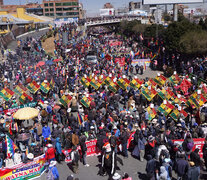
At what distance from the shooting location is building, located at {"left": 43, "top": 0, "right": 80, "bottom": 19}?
102m

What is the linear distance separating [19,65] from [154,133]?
17.2 meters

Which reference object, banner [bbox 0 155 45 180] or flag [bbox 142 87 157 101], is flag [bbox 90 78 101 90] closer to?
flag [bbox 142 87 157 101]

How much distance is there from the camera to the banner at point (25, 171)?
820cm

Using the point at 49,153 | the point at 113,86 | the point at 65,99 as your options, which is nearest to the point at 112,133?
the point at 49,153

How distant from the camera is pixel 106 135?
9.53 metres

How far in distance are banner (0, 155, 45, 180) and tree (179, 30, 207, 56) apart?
65.7ft

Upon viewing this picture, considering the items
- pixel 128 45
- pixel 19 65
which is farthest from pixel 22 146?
pixel 128 45

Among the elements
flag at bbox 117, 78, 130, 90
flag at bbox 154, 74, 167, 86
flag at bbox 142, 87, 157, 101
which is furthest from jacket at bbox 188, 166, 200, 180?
flag at bbox 154, 74, 167, 86

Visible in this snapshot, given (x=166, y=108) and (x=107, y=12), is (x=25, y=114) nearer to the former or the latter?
(x=166, y=108)

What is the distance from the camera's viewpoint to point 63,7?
336ft

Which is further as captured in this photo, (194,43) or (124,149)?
(194,43)

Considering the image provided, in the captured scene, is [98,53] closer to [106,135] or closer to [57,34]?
[57,34]

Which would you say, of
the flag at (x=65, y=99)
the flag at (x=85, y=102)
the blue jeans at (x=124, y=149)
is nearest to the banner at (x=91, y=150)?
the blue jeans at (x=124, y=149)

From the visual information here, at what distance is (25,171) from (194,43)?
20.8 m
